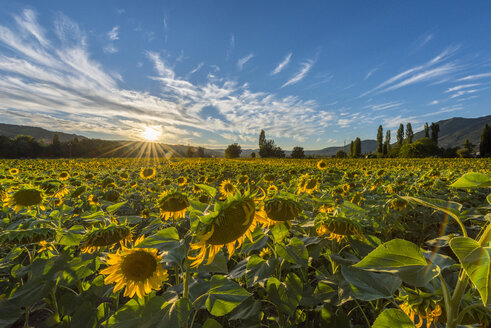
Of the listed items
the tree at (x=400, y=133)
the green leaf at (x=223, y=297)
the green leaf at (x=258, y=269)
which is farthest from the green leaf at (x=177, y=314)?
the tree at (x=400, y=133)

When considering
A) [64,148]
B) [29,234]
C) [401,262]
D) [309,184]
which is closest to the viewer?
[401,262]

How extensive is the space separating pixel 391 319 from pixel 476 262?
0.47 metres

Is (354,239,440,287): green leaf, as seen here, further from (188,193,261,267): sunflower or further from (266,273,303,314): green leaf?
(266,273,303,314): green leaf

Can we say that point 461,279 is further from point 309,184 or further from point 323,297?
point 309,184

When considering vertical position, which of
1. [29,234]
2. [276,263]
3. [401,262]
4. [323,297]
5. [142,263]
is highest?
[401,262]

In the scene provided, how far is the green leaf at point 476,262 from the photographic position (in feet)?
1.74

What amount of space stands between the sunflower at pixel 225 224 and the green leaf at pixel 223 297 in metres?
0.19

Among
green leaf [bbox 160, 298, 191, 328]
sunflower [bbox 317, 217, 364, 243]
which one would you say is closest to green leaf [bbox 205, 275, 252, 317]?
green leaf [bbox 160, 298, 191, 328]

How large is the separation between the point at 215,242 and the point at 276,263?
0.83 m

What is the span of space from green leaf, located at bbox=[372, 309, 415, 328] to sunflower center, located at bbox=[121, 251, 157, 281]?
1323 mm

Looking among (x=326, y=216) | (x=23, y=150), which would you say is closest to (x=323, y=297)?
(x=326, y=216)

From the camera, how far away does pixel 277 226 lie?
5.55 ft

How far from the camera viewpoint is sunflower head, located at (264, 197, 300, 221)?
5.23ft

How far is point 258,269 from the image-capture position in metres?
1.73
